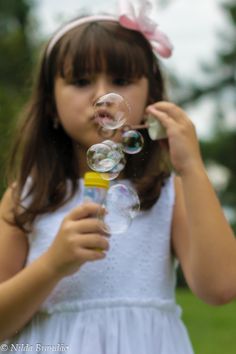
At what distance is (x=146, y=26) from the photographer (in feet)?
5.59

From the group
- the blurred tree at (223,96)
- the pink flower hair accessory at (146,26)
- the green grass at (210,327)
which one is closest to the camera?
the pink flower hair accessory at (146,26)

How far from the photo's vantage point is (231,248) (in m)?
1.41

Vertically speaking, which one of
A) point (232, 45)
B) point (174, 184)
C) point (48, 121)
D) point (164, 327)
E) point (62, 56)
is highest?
point (62, 56)

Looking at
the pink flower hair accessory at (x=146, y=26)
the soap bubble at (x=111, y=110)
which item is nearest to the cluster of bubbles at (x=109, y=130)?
the soap bubble at (x=111, y=110)

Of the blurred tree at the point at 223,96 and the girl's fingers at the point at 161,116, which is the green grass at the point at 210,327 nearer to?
the girl's fingers at the point at 161,116

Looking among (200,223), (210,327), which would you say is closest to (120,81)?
(200,223)

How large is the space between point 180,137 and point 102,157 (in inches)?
6.0

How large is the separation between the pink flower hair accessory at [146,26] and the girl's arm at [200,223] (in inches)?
10.5

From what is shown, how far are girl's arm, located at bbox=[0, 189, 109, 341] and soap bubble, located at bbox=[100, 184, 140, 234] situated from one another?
71 mm

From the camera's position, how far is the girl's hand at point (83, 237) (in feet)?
4.26

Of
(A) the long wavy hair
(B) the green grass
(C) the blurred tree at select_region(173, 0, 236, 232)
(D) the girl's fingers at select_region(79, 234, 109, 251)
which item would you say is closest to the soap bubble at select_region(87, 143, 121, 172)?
(A) the long wavy hair

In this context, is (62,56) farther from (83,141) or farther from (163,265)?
(163,265)

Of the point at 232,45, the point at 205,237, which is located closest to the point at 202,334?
the point at 205,237

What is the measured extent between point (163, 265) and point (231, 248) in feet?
0.60
